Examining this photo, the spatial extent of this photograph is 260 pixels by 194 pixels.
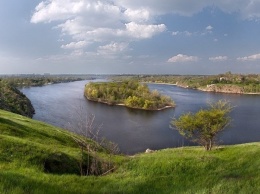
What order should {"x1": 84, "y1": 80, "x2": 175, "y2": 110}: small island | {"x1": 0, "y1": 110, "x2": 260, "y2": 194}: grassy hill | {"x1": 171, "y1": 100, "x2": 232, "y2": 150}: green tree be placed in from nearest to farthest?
{"x1": 0, "y1": 110, "x2": 260, "y2": 194}: grassy hill < {"x1": 171, "y1": 100, "x2": 232, "y2": 150}: green tree < {"x1": 84, "y1": 80, "x2": 175, "y2": 110}: small island

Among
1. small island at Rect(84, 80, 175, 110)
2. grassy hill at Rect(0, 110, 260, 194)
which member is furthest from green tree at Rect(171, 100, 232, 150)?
small island at Rect(84, 80, 175, 110)

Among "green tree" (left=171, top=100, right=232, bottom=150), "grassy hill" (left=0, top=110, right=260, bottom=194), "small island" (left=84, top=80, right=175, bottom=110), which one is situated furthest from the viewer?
"small island" (left=84, top=80, right=175, bottom=110)

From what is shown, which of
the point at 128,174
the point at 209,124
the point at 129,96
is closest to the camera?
the point at 128,174

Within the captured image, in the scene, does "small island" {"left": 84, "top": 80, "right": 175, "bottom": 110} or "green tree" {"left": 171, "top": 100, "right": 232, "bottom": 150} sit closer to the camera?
"green tree" {"left": 171, "top": 100, "right": 232, "bottom": 150}

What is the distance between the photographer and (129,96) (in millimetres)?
129250

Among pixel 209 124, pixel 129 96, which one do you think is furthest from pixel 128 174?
pixel 129 96

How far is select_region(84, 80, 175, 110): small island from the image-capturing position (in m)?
119

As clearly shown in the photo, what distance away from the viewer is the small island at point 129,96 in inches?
4678

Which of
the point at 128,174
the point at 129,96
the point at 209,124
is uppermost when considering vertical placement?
the point at 128,174

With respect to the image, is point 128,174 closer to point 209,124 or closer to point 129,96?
point 209,124

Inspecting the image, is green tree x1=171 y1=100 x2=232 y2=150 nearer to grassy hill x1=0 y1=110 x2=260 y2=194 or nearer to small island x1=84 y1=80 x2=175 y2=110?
grassy hill x1=0 y1=110 x2=260 y2=194

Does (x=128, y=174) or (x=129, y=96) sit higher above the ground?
(x=128, y=174)

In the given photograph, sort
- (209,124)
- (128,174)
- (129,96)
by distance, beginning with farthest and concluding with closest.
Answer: (129,96), (209,124), (128,174)

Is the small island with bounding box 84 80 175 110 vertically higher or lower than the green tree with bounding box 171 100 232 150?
lower
